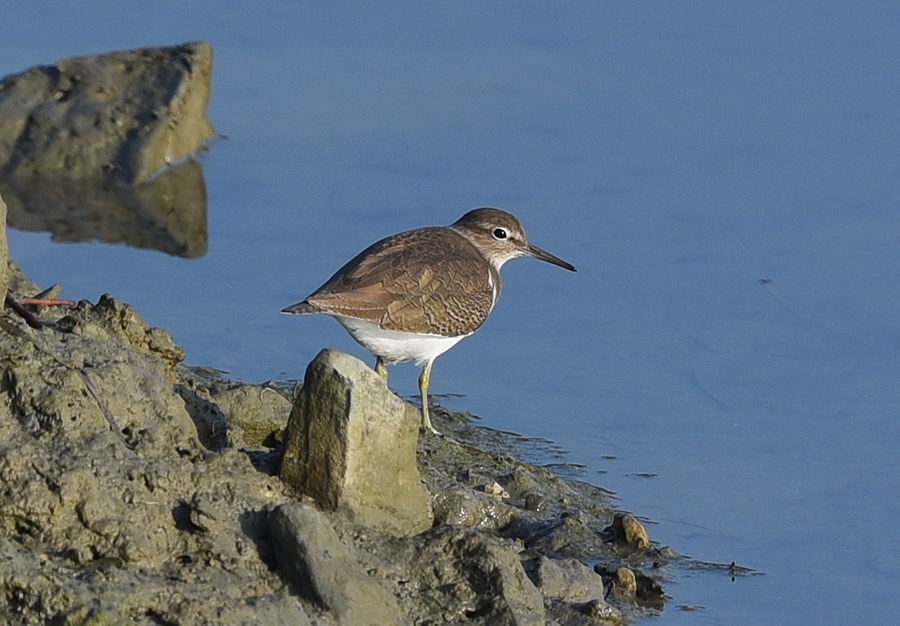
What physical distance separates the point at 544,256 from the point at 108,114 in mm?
3873

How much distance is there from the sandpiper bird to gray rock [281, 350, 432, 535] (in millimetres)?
2107

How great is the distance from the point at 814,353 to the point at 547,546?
284 cm

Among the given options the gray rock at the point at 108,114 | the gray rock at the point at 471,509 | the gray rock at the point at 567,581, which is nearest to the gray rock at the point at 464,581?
the gray rock at the point at 567,581

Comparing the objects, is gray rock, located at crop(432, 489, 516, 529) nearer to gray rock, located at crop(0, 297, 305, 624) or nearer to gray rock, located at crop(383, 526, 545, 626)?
gray rock, located at crop(383, 526, 545, 626)

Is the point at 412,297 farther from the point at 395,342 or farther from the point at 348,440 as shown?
the point at 348,440

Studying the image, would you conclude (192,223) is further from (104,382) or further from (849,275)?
(104,382)

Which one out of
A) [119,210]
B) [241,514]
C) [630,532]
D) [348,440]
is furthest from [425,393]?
[119,210]

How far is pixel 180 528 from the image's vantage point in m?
4.95

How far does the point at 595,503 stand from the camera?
24.3 feet

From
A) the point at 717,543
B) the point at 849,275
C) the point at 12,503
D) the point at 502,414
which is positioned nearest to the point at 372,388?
the point at 12,503

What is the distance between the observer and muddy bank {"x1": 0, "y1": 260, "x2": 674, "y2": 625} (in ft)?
15.3

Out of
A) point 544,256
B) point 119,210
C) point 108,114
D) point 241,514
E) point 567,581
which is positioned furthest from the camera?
point 108,114

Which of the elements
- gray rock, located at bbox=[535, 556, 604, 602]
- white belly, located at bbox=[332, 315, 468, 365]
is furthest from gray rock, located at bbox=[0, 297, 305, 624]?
white belly, located at bbox=[332, 315, 468, 365]

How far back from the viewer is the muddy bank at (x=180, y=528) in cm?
465
